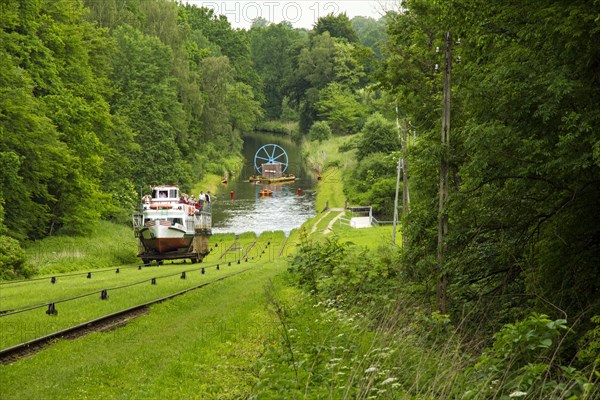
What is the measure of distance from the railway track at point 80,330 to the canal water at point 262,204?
162 ft

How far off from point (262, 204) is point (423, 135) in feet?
219

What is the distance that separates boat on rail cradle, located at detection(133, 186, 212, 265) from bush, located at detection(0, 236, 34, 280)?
1250cm

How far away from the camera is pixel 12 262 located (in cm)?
3400

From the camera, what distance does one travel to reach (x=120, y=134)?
209 ft

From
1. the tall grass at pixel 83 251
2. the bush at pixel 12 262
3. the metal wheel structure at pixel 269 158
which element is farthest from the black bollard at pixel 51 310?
the metal wheel structure at pixel 269 158

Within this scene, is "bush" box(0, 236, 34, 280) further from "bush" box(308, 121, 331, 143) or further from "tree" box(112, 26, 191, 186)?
"bush" box(308, 121, 331, 143)

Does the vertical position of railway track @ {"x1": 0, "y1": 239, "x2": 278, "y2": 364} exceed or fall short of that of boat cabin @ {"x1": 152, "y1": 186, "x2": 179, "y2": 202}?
it falls short

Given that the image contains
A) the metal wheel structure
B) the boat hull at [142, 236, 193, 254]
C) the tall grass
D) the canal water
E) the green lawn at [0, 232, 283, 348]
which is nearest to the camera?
the green lawn at [0, 232, 283, 348]

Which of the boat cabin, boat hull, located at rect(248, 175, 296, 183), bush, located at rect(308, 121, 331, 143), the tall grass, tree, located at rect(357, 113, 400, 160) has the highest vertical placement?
bush, located at rect(308, 121, 331, 143)

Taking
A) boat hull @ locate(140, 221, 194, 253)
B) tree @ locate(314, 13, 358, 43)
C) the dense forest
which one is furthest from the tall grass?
tree @ locate(314, 13, 358, 43)

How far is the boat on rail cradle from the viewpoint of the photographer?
47681 millimetres

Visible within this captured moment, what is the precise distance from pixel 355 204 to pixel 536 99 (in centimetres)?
6974

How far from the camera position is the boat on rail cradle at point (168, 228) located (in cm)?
4768

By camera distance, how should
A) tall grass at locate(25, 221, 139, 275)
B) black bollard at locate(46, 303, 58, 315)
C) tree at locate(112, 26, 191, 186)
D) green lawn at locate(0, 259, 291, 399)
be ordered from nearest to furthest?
green lawn at locate(0, 259, 291, 399)
black bollard at locate(46, 303, 58, 315)
tall grass at locate(25, 221, 139, 275)
tree at locate(112, 26, 191, 186)
